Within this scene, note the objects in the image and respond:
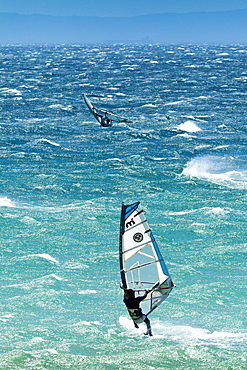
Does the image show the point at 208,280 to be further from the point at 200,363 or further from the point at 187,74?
the point at 187,74

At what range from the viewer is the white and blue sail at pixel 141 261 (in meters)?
26.5

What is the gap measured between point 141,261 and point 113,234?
1318 cm

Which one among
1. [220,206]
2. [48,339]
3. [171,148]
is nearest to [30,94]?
[171,148]

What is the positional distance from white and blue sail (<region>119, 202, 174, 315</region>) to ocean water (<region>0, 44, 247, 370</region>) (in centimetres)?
270

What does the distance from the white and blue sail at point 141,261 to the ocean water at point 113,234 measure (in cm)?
270

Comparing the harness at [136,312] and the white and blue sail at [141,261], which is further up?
the white and blue sail at [141,261]

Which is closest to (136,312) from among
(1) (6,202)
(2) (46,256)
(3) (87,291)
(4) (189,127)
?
(3) (87,291)

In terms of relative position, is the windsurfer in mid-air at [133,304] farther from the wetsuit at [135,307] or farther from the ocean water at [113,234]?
the ocean water at [113,234]

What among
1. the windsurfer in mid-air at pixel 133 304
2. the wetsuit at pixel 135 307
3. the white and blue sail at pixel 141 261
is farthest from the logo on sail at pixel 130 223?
the wetsuit at pixel 135 307

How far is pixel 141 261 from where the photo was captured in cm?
2736

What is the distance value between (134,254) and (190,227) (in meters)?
14.6

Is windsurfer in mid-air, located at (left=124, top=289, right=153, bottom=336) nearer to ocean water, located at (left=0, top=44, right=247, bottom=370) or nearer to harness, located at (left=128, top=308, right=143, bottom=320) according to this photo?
harness, located at (left=128, top=308, right=143, bottom=320)

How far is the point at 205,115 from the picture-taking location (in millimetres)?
83625

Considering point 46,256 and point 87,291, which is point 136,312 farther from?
point 46,256
